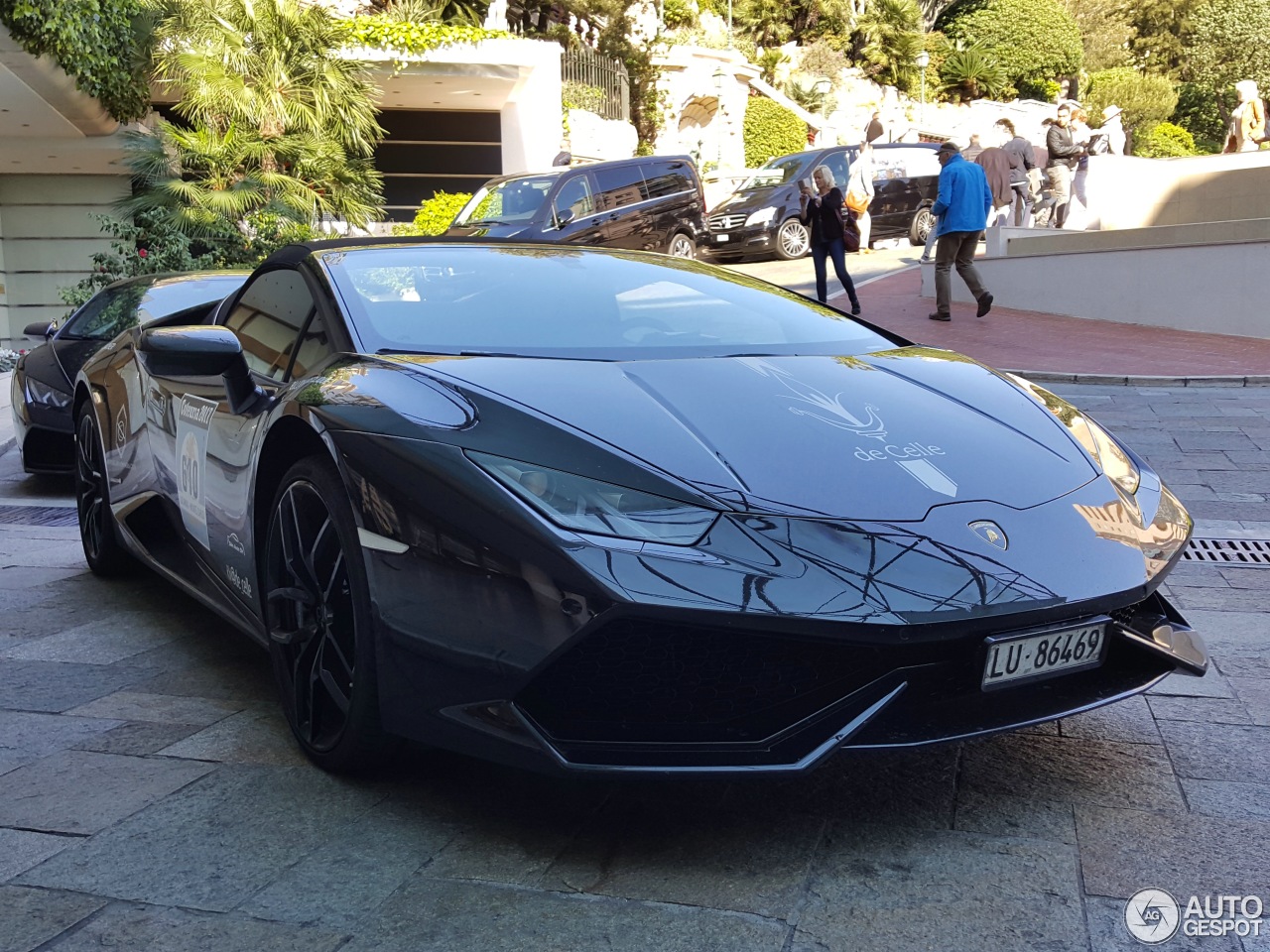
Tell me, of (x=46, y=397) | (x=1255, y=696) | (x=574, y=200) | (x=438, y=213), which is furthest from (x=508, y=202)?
(x=1255, y=696)

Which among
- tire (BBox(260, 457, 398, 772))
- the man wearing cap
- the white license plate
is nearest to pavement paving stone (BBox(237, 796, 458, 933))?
tire (BBox(260, 457, 398, 772))

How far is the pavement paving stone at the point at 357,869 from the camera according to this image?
2.24 meters

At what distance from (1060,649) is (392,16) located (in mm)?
21516

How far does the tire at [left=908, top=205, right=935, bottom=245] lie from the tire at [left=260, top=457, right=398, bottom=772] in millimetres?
19232

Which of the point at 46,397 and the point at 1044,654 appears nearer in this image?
the point at 1044,654

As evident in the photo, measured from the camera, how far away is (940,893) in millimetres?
2256

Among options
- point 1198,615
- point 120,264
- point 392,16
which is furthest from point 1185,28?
point 1198,615

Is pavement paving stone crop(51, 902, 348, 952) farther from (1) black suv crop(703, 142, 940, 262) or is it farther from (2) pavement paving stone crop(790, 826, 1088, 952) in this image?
(1) black suv crop(703, 142, 940, 262)

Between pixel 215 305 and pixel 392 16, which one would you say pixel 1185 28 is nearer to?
pixel 392 16

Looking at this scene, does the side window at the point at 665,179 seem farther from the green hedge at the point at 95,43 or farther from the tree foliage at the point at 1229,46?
the tree foliage at the point at 1229,46

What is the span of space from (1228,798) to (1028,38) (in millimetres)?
48355

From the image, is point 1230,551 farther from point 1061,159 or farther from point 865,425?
Result: point 1061,159

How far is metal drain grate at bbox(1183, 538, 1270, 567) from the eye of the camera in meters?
4.88

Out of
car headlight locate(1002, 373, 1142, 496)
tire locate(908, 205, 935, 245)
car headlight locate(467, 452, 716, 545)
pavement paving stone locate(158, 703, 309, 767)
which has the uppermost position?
car headlight locate(467, 452, 716, 545)
